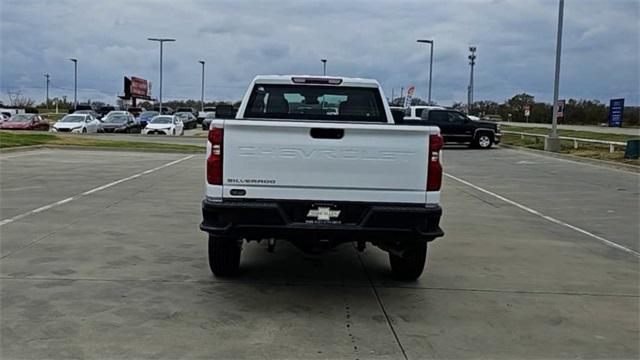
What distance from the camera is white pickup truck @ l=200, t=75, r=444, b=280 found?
557 centimetres

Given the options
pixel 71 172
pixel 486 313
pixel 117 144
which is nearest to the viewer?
pixel 486 313

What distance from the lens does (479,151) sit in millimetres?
33250

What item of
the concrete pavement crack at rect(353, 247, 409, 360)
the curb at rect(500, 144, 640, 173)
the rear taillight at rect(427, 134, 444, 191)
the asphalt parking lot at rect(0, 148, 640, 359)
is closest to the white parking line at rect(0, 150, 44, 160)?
the asphalt parking lot at rect(0, 148, 640, 359)

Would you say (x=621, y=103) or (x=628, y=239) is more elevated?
(x=621, y=103)

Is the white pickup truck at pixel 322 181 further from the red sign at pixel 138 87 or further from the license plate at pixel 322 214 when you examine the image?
the red sign at pixel 138 87

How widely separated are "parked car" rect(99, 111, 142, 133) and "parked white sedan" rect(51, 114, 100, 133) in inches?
20.3

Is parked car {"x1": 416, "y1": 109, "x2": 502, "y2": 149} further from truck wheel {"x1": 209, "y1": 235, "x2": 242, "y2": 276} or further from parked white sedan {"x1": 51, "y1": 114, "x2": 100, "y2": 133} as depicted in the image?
truck wheel {"x1": 209, "y1": 235, "x2": 242, "y2": 276}

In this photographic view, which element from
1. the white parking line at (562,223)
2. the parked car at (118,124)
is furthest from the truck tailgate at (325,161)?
the parked car at (118,124)

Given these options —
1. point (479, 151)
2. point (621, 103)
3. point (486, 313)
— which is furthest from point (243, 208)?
point (621, 103)

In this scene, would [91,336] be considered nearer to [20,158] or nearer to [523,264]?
[523,264]

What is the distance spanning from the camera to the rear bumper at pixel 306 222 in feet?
18.4

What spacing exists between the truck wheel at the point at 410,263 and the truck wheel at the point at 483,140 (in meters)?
28.8

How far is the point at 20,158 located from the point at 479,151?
20.7m

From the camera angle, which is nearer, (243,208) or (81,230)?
(243,208)
